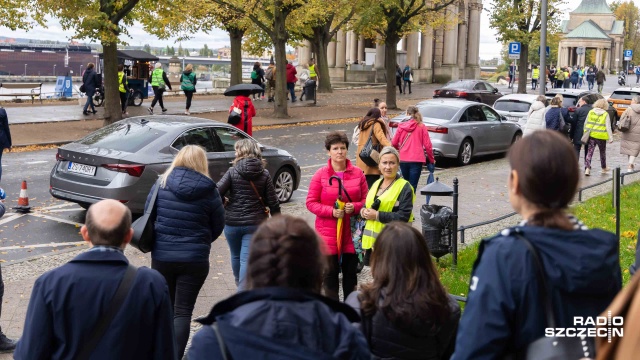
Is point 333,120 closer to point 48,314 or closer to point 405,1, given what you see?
point 405,1

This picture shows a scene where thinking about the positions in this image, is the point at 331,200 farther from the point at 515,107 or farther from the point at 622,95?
the point at 622,95

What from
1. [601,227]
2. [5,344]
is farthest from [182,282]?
[601,227]

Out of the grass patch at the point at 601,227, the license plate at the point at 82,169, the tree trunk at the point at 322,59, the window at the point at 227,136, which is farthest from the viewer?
the tree trunk at the point at 322,59

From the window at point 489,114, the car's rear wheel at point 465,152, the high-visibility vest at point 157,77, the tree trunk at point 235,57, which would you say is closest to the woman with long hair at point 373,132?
the car's rear wheel at point 465,152

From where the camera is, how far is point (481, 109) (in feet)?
70.1

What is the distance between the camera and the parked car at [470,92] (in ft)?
125

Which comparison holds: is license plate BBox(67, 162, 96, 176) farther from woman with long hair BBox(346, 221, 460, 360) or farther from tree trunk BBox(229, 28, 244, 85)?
tree trunk BBox(229, 28, 244, 85)

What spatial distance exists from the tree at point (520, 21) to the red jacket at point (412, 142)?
112 feet

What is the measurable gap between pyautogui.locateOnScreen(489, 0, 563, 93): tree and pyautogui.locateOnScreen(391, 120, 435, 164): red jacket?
112ft

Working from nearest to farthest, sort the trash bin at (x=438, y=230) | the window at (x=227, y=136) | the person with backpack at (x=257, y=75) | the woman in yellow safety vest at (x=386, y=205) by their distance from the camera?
the woman in yellow safety vest at (x=386, y=205) → the trash bin at (x=438, y=230) → the window at (x=227, y=136) → the person with backpack at (x=257, y=75)

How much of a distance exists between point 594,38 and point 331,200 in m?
129

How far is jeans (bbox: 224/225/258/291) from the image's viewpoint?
25.7 ft

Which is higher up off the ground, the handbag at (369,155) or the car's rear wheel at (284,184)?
the handbag at (369,155)

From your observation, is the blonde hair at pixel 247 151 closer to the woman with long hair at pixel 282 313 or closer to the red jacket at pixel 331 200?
the red jacket at pixel 331 200
